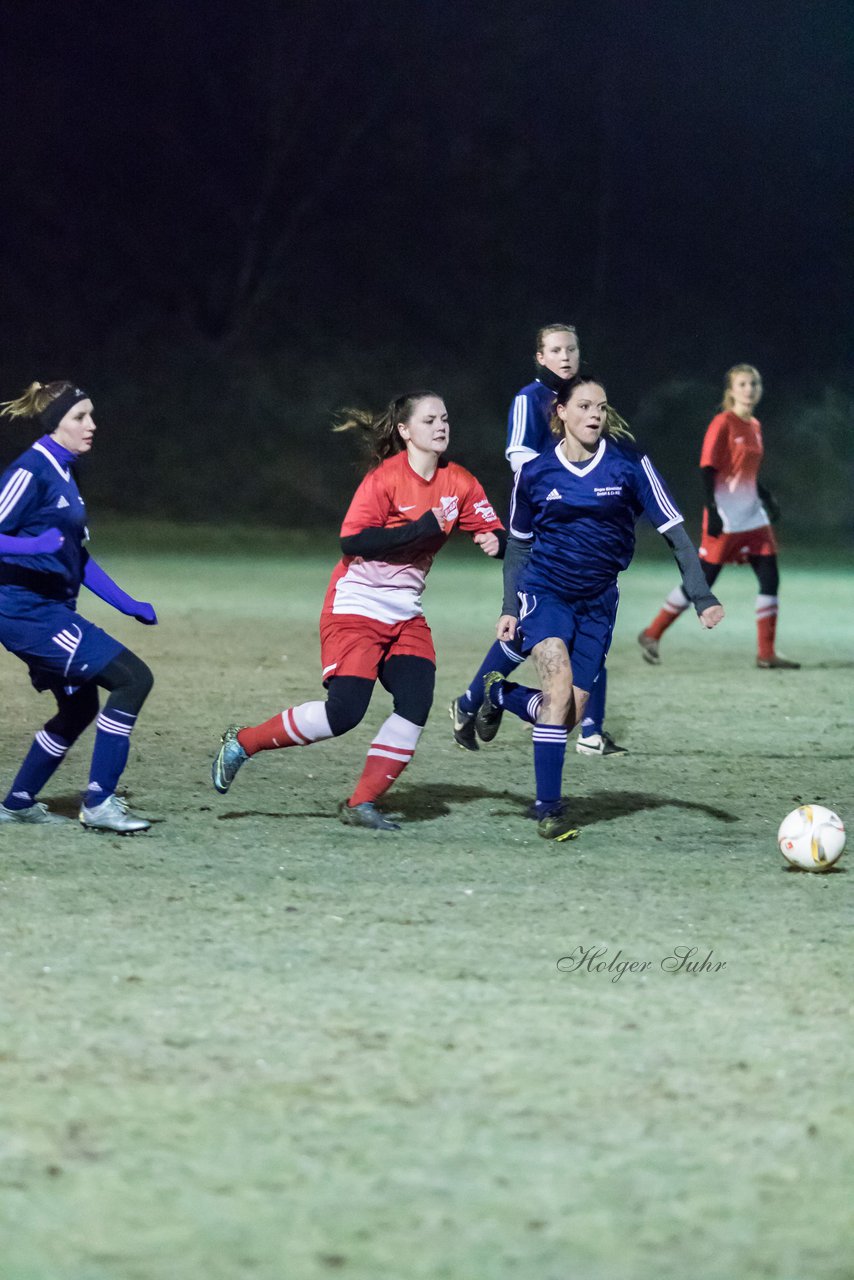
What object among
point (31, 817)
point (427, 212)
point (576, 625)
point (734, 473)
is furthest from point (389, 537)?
point (427, 212)

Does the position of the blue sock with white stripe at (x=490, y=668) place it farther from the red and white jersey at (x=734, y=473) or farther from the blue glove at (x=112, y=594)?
the red and white jersey at (x=734, y=473)

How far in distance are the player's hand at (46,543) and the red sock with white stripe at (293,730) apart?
1046mm

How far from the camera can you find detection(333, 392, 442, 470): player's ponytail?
21.2ft

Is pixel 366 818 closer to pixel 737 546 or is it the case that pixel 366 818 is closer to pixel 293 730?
pixel 293 730

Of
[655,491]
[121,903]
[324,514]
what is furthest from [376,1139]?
[324,514]

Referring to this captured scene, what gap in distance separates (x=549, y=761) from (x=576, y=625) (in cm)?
63

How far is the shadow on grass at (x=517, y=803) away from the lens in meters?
6.83

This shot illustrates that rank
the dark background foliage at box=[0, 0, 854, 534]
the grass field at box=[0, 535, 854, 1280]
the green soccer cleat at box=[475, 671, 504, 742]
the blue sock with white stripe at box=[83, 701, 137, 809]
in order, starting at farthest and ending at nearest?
the dark background foliage at box=[0, 0, 854, 534], the green soccer cleat at box=[475, 671, 504, 742], the blue sock with white stripe at box=[83, 701, 137, 809], the grass field at box=[0, 535, 854, 1280]

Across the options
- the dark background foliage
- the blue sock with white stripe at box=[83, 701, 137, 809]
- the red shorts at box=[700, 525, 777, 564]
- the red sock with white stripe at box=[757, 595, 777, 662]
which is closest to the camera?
the blue sock with white stripe at box=[83, 701, 137, 809]

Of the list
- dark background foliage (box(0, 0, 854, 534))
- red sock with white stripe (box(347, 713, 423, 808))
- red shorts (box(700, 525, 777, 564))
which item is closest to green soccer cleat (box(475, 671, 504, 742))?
red sock with white stripe (box(347, 713, 423, 808))

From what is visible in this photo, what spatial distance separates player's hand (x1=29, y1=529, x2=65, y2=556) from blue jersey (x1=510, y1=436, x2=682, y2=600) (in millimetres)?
1837

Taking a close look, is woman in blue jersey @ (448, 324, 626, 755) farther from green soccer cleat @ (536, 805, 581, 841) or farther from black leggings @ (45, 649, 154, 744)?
black leggings @ (45, 649, 154, 744)

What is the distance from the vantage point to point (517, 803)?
7.08 m

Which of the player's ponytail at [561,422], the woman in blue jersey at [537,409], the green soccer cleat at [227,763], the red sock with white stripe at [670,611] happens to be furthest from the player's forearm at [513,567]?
the red sock with white stripe at [670,611]
